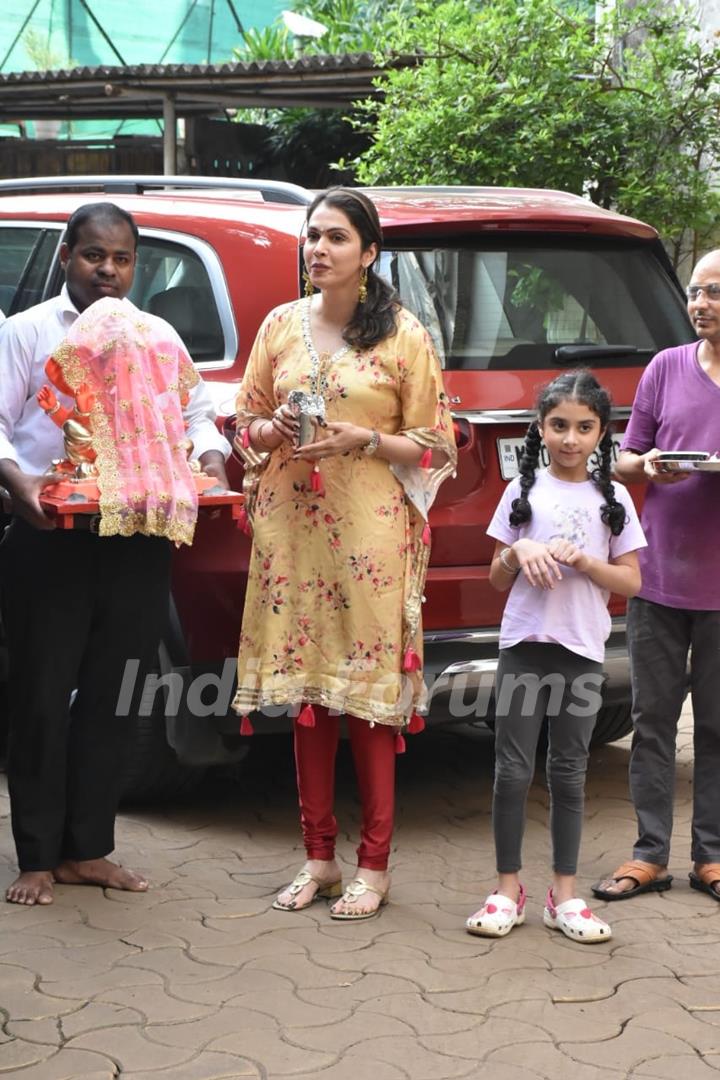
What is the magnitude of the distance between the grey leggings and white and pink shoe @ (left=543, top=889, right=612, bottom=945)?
3.7 inches

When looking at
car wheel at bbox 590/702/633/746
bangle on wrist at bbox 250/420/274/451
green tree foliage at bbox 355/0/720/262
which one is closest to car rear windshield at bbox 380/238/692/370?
bangle on wrist at bbox 250/420/274/451

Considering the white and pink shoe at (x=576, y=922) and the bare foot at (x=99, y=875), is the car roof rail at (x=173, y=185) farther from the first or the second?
the white and pink shoe at (x=576, y=922)

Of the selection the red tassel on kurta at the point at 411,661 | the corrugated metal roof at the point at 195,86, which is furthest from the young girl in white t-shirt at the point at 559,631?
the corrugated metal roof at the point at 195,86

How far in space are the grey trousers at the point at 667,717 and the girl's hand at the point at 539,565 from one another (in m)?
0.56

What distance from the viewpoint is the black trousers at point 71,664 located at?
398 centimetres

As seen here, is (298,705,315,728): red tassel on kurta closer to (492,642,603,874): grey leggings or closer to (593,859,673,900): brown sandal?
(492,642,603,874): grey leggings

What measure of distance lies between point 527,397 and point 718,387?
61 cm

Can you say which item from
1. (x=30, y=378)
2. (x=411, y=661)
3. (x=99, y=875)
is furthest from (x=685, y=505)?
(x=99, y=875)

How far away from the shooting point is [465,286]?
461 centimetres

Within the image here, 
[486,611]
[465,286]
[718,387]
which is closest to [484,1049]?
[486,611]

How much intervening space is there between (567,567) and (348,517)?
60cm

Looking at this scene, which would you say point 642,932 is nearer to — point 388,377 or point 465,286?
point 388,377

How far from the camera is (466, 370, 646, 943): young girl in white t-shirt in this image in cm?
389

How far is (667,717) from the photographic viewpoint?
4.29m
